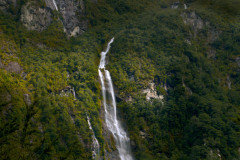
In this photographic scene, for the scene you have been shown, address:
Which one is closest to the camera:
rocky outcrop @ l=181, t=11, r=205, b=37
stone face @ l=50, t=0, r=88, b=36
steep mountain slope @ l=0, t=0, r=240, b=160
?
steep mountain slope @ l=0, t=0, r=240, b=160

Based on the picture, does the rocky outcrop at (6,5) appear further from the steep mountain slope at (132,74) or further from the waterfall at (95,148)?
the waterfall at (95,148)

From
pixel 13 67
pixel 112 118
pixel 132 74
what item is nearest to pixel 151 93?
pixel 132 74

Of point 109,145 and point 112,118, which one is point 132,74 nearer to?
point 112,118

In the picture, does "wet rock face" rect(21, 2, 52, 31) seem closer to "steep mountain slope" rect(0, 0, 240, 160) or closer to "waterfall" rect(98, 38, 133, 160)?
"steep mountain slope" rect(0, 0, 240, 160)

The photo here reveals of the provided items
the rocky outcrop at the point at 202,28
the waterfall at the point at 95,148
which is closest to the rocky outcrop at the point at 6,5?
the waterfall at the point at 95,148

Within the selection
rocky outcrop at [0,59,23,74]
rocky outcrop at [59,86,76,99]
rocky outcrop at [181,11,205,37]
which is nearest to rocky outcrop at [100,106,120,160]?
rocky outcrop at [59,86,76,99]

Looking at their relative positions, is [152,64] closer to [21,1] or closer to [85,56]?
[85,56]
